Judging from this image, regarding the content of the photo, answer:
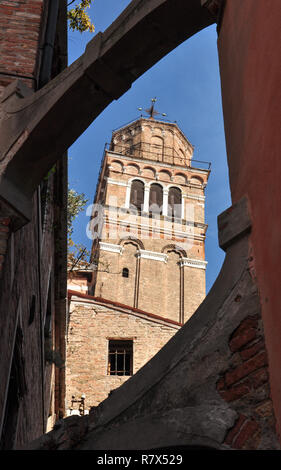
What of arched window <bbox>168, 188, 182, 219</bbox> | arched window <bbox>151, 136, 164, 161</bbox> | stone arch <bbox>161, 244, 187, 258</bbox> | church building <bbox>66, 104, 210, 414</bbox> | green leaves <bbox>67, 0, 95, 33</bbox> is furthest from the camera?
arched window <bbox>151, 136, 164, 161</bbox>

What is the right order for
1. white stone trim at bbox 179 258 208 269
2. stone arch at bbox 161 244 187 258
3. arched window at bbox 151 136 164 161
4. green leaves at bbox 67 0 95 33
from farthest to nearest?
arched window at bbox 151 136 164 161
stone arch at bbox 161 244 187 258
white stone trim at bbox 179 258 208 269
green leaves at bbox 67 0 95 33

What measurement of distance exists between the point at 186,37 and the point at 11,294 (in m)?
2.45

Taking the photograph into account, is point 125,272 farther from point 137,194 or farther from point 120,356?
point 120,356

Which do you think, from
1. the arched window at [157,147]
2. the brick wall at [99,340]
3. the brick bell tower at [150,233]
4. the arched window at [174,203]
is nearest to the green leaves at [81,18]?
the brick wall at [99,340]

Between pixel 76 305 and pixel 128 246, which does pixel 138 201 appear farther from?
pixel 76 305

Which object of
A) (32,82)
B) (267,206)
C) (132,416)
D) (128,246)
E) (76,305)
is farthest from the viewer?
(128,246)

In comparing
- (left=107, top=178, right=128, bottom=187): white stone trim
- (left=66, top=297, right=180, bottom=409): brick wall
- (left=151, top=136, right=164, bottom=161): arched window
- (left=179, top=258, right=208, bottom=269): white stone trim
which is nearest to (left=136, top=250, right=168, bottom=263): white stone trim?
(left=179, top=258, right=208, bottom=269): white stone trim

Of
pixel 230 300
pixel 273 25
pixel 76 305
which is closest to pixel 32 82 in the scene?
pixel 273 25

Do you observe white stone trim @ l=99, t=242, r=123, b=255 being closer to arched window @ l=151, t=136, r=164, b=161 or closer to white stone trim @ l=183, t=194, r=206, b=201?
white stone trim @ l=183, t=194, r=206, b=201

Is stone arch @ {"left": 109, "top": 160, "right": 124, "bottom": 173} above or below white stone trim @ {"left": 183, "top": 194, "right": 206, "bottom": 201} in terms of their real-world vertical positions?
above

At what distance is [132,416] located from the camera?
2775mm

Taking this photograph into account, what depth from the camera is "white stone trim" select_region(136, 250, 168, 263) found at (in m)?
35.2

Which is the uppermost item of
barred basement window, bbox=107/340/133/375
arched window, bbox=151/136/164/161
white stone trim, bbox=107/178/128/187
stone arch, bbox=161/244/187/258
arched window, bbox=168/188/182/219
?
arched window, bbox=151/136/164/161

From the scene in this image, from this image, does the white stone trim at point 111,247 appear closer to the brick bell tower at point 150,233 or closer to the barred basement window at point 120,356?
the brick bell tower at point 150,233
